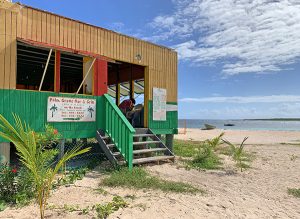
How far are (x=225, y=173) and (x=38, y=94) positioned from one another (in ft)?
17.9

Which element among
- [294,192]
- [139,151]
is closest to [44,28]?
[139,151]

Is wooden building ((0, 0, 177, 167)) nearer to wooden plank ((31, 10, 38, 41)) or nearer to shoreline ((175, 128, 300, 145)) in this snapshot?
wooden plank ((31, 10, 38, 41))

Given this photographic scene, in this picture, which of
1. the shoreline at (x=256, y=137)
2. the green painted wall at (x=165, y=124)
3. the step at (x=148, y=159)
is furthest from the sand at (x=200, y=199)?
the shoreline at (x=256, y=137)

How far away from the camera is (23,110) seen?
641cm

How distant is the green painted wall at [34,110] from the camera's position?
20.3 ft

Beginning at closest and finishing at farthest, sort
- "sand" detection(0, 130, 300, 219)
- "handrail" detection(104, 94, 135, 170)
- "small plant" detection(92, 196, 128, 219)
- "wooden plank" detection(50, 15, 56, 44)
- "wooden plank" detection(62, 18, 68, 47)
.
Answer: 1. "small plant" detection(92, 196, 128, 219)
2. "sand" detection(0, 130, 300, 219)
3. "wooden plank" detection(50, 15, 56, 44)
4. "handrail" detection(104, 94, 135, 170)
5. "wooden plank" detection(62, 18, 68, 47)

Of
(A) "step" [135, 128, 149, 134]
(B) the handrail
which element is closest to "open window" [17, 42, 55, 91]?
(B) the handrail

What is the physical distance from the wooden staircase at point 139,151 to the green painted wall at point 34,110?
1.51 ft

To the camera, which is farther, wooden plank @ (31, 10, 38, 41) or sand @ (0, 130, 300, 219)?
wooden plank @ (31, 10, 38, 41)

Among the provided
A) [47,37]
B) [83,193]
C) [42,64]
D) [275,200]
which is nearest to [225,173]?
[275,200]

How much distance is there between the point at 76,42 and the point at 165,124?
175 inches

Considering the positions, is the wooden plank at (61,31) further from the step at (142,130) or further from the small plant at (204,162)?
the small plant at (204,162)

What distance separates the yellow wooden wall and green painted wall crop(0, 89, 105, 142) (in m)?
0.28

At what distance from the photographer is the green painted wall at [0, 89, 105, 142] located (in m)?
6.18
